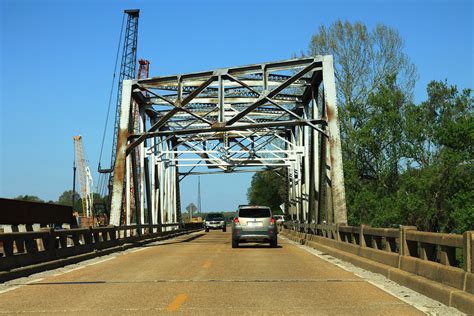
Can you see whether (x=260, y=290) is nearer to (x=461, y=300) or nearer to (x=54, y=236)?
(x=461, y=300)

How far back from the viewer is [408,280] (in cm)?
1098

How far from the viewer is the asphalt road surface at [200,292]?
8984 mm

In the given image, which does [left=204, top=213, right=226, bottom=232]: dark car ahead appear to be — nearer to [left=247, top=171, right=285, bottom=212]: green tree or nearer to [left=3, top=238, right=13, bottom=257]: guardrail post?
[left=247, top=171, right=285, bottom=212]: green tree

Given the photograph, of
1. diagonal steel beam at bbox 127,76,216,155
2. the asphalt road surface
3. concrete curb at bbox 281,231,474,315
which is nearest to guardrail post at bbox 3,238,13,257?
the asphalt road surface

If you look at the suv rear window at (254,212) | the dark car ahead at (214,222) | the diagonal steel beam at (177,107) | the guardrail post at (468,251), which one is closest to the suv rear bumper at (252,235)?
the suv rear window at (254,212)

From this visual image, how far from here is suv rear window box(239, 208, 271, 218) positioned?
27.1 metres

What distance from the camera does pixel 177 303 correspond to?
31.2 ft

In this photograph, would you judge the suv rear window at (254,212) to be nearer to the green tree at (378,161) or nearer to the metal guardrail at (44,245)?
the metal guardrail at (44,245)

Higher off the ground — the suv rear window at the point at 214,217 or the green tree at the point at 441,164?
the green tree at the point at 441,164

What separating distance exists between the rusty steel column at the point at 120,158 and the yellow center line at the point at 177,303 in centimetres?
1754

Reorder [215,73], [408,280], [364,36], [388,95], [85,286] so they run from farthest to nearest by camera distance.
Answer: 1. [364,36]
2. [388,95]
3. [215,73]
4. [85,286]
5. [408,280]

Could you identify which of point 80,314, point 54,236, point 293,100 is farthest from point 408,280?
point 293,100

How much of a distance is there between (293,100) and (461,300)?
2857cm

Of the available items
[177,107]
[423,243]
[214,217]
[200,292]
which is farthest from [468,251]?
[214,217]
